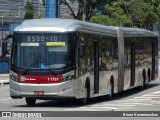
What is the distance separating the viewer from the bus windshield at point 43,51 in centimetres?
2088

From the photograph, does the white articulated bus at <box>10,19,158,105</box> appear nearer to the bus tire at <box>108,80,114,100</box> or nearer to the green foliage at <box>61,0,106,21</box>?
the bus tire at <box>108,80,114,100</box>

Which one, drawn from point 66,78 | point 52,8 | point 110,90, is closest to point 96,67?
point 110,90

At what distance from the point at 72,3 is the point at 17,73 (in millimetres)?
58651

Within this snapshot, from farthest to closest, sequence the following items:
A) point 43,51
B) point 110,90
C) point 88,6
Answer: point 88,6
point 110,90
point 43,51

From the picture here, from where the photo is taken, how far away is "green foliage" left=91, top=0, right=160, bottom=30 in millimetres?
65062

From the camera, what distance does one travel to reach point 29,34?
21.3m

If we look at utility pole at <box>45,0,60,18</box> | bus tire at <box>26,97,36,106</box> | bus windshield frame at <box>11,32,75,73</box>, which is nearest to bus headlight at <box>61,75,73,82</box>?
bus windshield frame at <box>11,32,75,73</box>

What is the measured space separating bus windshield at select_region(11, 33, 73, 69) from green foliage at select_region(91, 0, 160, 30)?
42.6 m

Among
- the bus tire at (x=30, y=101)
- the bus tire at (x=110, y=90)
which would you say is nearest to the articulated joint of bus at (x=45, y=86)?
the bus tire at (x=30, y=101)

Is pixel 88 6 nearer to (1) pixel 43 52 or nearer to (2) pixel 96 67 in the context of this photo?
(2) pixel 96 67

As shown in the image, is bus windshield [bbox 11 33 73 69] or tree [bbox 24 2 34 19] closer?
bus windshield [bbox 11 33 73 69]

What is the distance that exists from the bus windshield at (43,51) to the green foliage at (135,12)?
4262 centimetres

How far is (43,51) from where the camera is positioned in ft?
68.7

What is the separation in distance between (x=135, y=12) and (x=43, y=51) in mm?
46663
